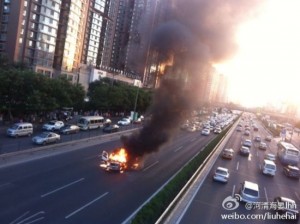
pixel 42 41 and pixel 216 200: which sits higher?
pixel 42 41

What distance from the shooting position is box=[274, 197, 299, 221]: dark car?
25625 millimetres

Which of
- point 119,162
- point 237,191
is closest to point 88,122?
point 119,162

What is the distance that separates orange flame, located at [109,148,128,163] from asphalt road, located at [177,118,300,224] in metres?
7.31

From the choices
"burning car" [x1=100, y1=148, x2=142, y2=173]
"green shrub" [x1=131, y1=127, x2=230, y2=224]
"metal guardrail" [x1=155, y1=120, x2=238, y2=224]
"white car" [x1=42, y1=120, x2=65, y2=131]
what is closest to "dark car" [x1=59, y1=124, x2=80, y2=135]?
"white car" [x1=42, y1=120, x2=65, y2=131]

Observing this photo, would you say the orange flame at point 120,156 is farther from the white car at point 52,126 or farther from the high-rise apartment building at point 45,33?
the high-rise apartment building at point 45,33

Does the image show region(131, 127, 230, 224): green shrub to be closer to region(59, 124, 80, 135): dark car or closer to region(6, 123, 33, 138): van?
region(6, 123, 33, 138): van

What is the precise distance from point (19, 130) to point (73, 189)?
2109 centimetres

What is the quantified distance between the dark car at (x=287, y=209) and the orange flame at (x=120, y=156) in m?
13.3

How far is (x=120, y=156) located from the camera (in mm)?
34125

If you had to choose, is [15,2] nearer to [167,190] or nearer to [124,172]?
[124,172]

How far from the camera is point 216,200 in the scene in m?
28.0

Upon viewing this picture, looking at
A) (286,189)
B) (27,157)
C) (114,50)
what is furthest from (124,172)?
(114,50)

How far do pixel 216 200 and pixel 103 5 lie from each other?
3847 inches

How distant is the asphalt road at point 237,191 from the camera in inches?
950
